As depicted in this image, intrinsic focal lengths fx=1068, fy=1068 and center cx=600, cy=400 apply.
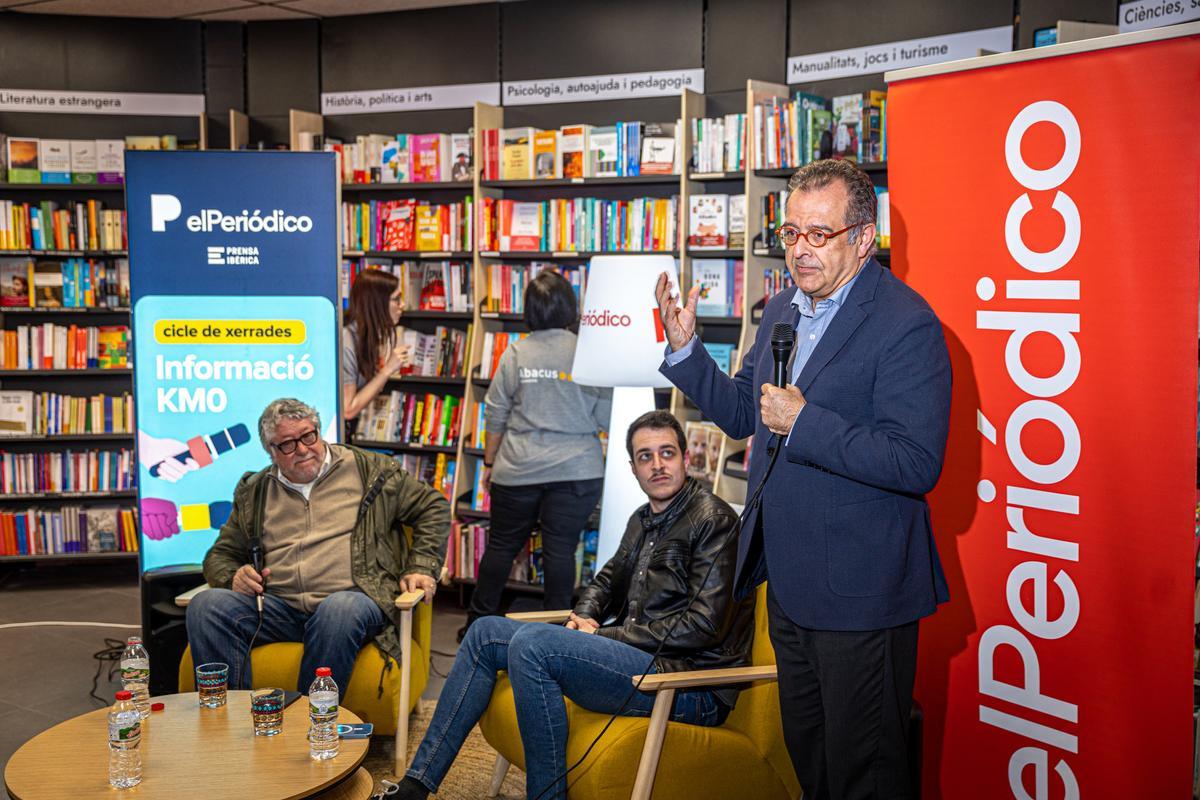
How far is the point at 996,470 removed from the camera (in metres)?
2.45

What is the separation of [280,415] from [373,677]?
89 cm

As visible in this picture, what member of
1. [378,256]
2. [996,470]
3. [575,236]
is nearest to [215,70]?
[378,256]

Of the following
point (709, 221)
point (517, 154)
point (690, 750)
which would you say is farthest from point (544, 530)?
point (517, 154)

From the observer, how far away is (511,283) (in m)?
5.56

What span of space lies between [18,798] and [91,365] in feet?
14.1

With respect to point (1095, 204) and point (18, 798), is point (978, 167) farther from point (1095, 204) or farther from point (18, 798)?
point (18, 798)

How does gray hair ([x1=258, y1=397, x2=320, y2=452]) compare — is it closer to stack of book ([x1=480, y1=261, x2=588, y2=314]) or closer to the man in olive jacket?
the man in olive jacket

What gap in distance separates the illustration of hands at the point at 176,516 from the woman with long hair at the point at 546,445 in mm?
1110

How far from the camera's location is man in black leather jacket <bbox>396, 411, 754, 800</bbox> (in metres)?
2.75

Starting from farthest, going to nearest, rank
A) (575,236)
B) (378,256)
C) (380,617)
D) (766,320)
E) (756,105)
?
(378,256)
(575,236)
(756,105)
(380,617)
(766,320)

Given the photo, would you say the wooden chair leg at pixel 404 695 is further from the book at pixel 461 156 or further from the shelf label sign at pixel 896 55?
the shelf label sign at pixel 896 55

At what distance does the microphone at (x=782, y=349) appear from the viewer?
2.07m

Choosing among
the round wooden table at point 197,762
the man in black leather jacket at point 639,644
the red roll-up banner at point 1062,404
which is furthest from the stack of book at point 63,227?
the red roll-up banner at point 1062,404

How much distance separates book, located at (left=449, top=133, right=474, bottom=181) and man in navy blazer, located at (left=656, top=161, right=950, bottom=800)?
3.79m
